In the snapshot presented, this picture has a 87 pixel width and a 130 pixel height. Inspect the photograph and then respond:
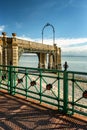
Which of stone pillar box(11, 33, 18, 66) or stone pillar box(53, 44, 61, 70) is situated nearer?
stone pillar box(11, 33, 18, 66)

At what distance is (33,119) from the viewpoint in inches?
218

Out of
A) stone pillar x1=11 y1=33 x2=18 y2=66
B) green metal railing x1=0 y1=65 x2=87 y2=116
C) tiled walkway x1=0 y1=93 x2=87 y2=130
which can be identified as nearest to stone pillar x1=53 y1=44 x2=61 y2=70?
stone pillar x1=11 y1=33 x2=18 y2=66

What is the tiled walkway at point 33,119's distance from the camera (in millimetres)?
5059

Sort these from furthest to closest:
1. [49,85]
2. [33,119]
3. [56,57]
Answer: [56,57] < [49,85] < [33,119]

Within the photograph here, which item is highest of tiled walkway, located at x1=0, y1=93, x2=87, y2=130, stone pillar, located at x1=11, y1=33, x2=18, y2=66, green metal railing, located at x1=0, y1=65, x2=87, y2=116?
stone pillar, located at x1=11, y1=33, x2=18, y2=66

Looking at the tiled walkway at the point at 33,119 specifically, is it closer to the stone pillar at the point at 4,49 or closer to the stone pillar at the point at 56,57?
the stone pillar at the point at 4,49

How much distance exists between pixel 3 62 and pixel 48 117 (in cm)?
1825

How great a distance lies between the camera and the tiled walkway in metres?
5.06

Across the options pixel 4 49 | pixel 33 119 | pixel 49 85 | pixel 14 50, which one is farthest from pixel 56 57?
pixel 33 119

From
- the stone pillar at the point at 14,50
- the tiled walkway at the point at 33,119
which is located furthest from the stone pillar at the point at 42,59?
the tiled walkway at the point at 33,119

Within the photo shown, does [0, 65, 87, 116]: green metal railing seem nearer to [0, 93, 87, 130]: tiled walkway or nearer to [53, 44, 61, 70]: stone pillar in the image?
[0, 93, 87, 130]: tiled walkway

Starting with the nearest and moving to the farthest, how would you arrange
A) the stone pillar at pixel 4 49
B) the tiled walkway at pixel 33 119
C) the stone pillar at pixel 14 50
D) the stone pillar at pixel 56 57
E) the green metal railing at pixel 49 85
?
Answer: the tiled walkway at pixel 33 119 → the green metal railing at pixel 49 85 → the stone pillar at pixel 4 49 → the stone pillar at pixel 14 50 → the stone pillar at pixel 56 57

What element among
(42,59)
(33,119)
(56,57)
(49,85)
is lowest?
(33,119)

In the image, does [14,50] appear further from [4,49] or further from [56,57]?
[56,57]
